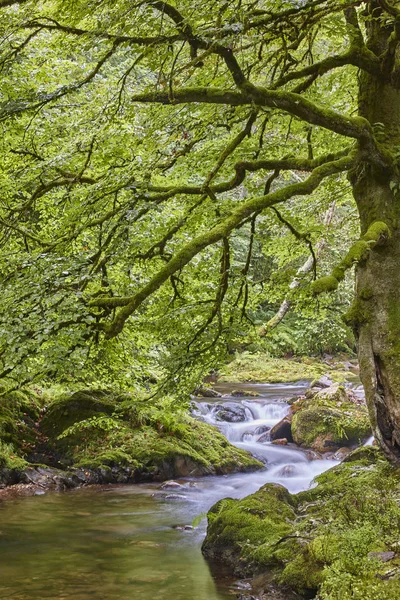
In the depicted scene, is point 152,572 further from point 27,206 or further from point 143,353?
point 27,206

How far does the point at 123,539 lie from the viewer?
9.41 meters

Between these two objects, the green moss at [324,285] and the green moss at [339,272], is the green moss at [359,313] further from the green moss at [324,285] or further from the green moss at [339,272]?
the green moss at [324,285]

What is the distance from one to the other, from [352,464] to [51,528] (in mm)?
4951

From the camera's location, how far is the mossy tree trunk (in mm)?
6980

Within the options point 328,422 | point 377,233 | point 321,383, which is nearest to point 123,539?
point 377,233

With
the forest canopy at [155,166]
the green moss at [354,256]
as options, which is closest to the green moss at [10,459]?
the forest canopy at [155,166]

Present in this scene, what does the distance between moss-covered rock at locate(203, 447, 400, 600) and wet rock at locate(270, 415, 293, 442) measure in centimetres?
647

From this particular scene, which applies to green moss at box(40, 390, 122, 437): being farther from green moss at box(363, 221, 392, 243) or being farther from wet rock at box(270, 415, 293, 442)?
green moss at box(363, 221, 392, 243)

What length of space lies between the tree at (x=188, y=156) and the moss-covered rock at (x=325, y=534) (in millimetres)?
909

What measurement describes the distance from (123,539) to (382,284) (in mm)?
5662

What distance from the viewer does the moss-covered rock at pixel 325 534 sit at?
5.22m

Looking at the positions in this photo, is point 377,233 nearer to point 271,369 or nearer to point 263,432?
point 263,432

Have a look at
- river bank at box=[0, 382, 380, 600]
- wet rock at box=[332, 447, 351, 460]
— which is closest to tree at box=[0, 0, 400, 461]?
river bank at box=[0, 382, 380, 600]

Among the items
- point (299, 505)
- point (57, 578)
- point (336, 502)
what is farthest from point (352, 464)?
point (57, 578)
